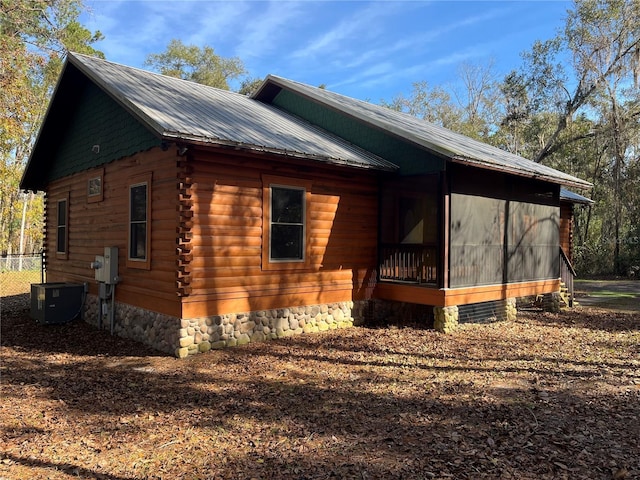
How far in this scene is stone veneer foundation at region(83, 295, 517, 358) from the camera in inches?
299

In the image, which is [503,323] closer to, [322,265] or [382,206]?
[382,206]

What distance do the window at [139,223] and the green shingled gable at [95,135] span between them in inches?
26.8

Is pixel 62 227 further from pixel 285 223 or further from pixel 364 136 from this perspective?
pixel 364 136

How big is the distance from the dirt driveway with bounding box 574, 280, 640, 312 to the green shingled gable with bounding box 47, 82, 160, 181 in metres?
12.9

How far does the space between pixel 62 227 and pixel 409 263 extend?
910 cm

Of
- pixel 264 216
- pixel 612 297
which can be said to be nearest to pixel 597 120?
pixel 612 297

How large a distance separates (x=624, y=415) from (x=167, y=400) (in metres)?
4.99

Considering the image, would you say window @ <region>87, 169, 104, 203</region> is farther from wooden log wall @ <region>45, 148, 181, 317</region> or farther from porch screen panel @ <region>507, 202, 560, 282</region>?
porch screen panel @ <region>507, 202, 560, 282</region>

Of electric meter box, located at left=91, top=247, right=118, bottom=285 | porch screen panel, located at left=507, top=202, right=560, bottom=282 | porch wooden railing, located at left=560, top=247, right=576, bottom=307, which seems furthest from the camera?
porch wooden railing, located at left=560, top=247, right=576, bottom=307

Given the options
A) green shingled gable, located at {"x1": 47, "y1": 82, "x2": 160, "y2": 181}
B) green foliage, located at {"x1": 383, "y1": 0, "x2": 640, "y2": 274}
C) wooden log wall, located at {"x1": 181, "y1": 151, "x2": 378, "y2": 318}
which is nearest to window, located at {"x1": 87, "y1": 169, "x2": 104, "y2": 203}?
green shingled gable, located at {"x1": 47, "y1": 82, "x2": 160, "y2": 181}

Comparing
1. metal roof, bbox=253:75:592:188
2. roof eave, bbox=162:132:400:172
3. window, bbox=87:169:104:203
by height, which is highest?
metal roof, bbox=253:75:592:188

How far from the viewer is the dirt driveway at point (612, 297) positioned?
44.7ft

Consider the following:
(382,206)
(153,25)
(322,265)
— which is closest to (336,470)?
(322,265)

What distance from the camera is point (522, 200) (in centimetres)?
1128
